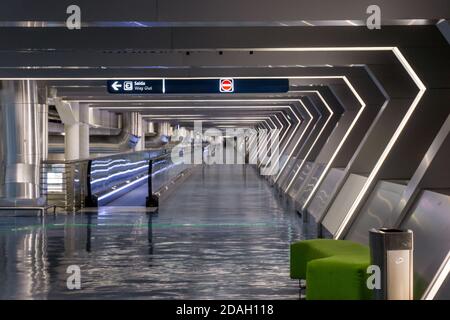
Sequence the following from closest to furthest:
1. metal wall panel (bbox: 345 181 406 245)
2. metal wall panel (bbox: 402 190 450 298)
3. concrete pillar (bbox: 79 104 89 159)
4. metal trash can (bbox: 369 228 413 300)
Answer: metal trash can (bbox: 369 228 413 300)
metal wall panel (bbox: 402 190 450 298)
metal wall panel (bbox: 345 181 406 245)
concrete pillar (bbox: 79 104 89 159)

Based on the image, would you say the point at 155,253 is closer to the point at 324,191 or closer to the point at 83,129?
the point at 324,191

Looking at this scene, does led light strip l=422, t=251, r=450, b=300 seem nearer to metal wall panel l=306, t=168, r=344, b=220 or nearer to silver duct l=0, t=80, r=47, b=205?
metal wall panel l=306, t=168, r=344, b=220

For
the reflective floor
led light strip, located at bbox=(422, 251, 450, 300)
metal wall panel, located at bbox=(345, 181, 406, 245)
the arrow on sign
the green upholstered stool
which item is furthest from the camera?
the arrow on sign

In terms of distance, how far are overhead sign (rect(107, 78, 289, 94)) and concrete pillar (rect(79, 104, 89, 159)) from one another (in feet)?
39.7

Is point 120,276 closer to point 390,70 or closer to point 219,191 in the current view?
point 390,70

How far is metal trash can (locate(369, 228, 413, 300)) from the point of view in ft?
28.4

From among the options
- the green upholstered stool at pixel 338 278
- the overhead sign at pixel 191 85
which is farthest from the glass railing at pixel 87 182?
the green upholstered stool at pixel 338 278

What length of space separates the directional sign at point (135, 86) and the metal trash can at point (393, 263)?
12.7 m

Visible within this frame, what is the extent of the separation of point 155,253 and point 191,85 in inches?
288

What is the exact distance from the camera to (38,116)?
24.3 meters

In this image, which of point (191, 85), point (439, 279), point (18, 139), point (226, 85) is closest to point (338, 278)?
point (439, 279)

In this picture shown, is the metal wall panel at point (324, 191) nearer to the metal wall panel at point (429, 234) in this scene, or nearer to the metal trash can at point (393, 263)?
the metal wall panel at point (429, 234)

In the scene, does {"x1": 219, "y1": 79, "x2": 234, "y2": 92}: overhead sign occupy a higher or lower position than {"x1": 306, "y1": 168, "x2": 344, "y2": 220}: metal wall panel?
higher

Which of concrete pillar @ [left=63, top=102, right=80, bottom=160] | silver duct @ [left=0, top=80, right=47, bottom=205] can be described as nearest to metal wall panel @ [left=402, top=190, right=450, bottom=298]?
silver duct @ [left=0, top=80, right=47, bottom=205]
